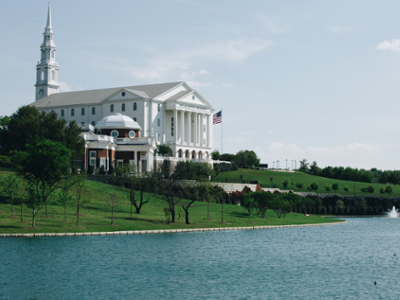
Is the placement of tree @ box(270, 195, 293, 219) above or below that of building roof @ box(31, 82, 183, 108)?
below

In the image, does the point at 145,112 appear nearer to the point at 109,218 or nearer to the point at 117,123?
the point at 117,123

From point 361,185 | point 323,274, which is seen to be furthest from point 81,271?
point 361,185

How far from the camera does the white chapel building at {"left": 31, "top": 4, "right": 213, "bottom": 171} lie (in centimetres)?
10956

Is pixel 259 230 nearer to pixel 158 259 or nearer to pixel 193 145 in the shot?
A: pixel 158 259

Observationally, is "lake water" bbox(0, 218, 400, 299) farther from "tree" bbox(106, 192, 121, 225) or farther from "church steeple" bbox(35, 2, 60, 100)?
"church steeple" bbox(35, 2, 60, 100)

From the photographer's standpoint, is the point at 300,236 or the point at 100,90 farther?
the point at 100,90

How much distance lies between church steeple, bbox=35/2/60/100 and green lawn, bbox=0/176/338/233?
2811 inches

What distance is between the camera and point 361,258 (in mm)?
39938

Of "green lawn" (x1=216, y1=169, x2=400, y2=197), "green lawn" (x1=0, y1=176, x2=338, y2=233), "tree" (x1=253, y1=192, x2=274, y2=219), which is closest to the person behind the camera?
"green lawn" (x1=0, y1=176, x2=338, y2=233)

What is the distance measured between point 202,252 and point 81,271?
36.8 ft

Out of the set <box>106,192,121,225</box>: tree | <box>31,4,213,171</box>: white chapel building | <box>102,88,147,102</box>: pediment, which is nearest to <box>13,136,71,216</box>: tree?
<box>106,192,121,225</box>: tree

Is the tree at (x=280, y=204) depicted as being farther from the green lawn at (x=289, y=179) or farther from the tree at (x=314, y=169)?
the tree at (x=314, y=169)

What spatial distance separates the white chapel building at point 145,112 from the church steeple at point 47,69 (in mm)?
247

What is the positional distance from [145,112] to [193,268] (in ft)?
283
